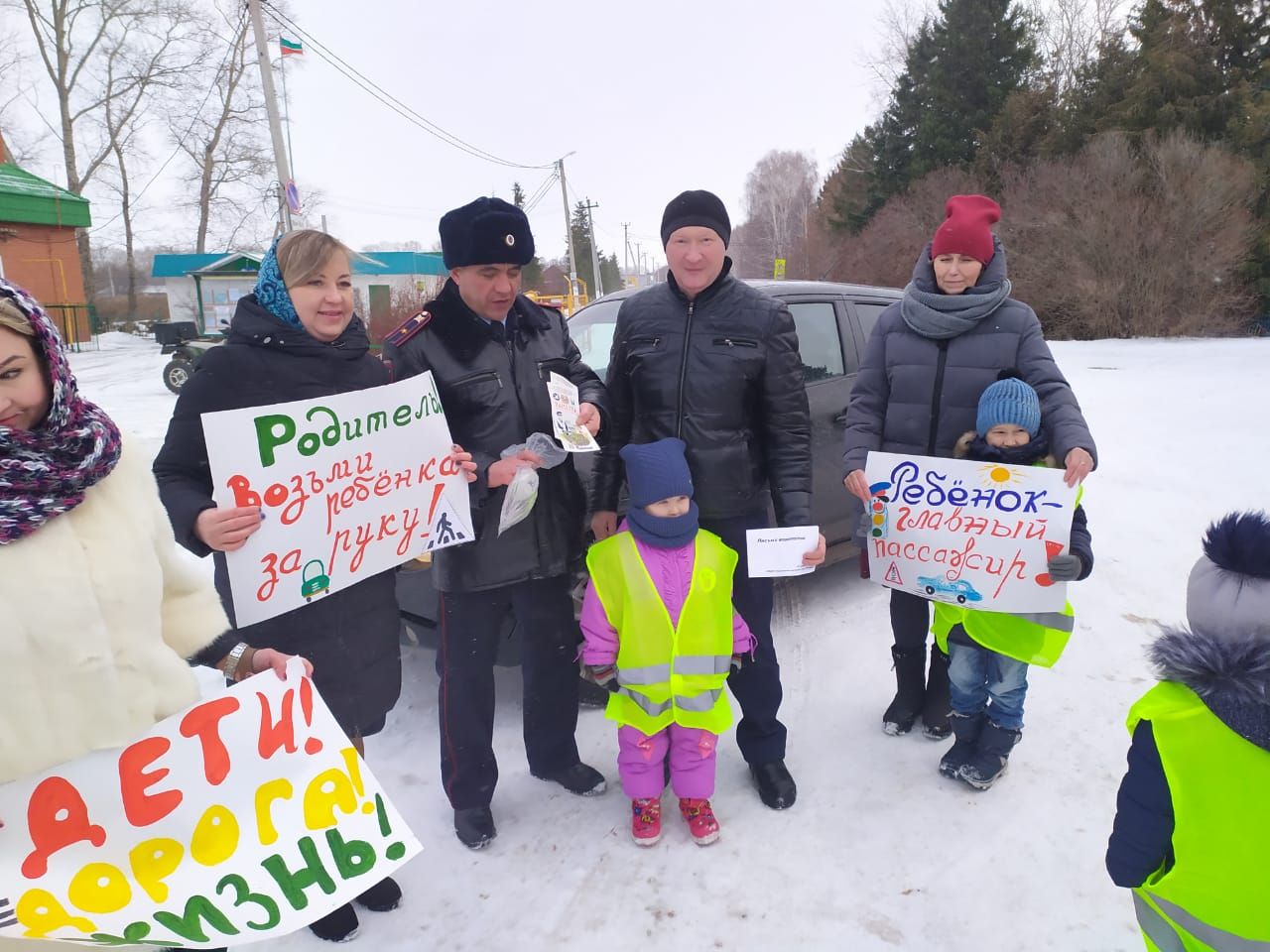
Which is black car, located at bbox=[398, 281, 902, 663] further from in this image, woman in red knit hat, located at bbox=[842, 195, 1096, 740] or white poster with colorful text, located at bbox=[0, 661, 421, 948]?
white poster with colorful text, located at bbox=[0, 661, 421, 948]

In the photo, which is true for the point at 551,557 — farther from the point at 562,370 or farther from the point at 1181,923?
the point at 1181,923

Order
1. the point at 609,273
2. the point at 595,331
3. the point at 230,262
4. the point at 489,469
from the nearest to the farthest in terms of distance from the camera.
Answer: the point at 489,469 < the point at 595,331 < the point at 230,262 < the point at 609,273

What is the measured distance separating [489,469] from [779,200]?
60.9m

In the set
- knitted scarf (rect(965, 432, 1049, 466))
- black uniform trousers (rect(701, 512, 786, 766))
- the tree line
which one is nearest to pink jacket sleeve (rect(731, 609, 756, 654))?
black uniform trousers (rect(701, 512, 786, 766))

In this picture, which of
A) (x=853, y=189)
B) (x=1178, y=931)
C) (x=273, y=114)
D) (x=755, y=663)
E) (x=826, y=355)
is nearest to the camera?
(x=1178, y=931)

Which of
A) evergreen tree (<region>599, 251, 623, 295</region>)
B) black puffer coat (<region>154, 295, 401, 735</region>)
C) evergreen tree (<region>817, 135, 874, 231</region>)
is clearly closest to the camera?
black puffer coat (<region>154, 295, 401, 735</region>)

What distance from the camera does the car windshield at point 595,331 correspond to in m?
4.41

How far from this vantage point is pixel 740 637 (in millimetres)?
2643

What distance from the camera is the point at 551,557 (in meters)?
2.66

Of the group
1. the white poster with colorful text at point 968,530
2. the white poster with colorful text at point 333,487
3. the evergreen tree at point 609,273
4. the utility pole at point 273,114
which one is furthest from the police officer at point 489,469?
the evergreen tree at point 609,273

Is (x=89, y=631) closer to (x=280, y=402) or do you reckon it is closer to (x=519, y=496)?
(x=280, y=402)

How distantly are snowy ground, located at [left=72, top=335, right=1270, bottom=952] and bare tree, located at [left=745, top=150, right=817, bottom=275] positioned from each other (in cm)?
5123

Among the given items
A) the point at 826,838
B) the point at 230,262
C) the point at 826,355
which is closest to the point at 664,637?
the point at 826,838

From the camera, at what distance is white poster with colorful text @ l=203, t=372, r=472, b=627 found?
77.5 inches
